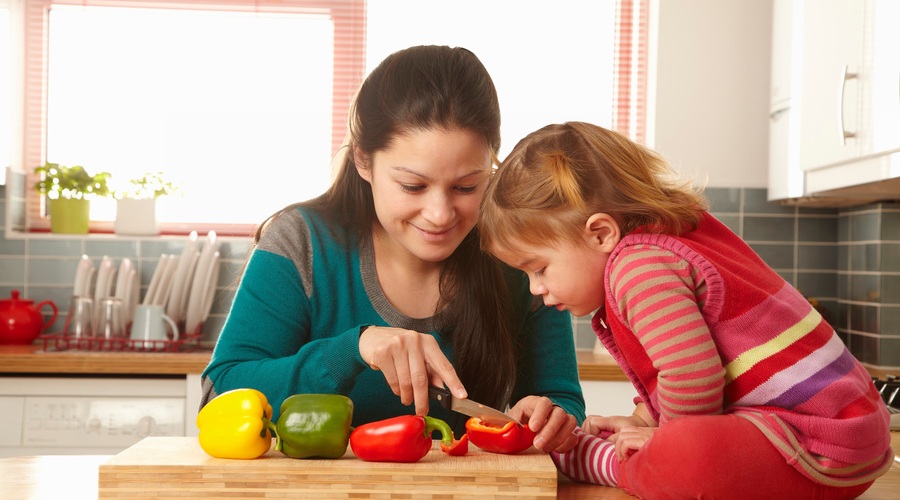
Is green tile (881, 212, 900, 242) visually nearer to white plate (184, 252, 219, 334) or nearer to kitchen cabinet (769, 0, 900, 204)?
kitchen cabinet (769, 0, 900, 204)

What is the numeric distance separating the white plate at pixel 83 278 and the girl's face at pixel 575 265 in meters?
2.38

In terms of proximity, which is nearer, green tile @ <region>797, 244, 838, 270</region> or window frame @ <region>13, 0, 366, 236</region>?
green tile @ <region>797, 244, 838, 270</region>

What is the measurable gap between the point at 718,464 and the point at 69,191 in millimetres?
2995

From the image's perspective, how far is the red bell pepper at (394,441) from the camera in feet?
3.69

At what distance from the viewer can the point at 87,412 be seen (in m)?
2.87

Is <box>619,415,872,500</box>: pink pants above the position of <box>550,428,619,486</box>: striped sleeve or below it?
above

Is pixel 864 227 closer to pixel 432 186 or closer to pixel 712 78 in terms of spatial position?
pixel 712 78

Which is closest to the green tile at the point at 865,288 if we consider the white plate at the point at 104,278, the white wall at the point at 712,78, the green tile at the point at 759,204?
the green tile at the point at 759,204

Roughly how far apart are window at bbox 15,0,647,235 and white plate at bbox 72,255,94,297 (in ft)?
1.26

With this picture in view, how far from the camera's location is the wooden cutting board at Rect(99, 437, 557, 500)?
107 cm

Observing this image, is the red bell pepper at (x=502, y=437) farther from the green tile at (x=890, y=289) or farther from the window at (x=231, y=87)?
the window at (x=231, y=87)

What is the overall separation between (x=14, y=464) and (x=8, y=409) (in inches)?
67.8

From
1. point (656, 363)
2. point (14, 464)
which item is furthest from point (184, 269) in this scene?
point (656, 363)

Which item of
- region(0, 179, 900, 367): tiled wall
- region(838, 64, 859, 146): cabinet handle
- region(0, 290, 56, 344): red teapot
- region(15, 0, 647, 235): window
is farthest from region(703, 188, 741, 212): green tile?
region(0, 290, 56, 344): red teapot
